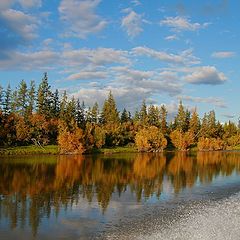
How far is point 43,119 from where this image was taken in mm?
108812

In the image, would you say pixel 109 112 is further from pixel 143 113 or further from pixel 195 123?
pixel 195 123

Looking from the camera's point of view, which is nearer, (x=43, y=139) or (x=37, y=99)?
(x=43, y=139)

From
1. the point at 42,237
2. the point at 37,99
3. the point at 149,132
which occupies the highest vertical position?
the point at 37,99

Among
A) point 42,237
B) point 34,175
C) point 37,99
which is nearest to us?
point 42,237

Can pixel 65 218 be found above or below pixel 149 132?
below

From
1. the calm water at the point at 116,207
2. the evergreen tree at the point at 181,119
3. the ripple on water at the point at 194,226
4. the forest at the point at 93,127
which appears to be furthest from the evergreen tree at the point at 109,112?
the ripple on water at the point at 194,226

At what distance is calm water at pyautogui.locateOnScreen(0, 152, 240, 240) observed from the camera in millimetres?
23969

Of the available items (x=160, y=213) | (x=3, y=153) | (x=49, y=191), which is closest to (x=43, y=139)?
(x=3, y=153)

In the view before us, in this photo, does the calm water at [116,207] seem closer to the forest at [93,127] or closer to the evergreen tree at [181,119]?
the forest at [93,127]

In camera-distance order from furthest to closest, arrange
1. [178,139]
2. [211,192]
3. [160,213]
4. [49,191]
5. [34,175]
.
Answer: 1. [178,139]
2. [34,175]
3. [211,192]
4. [49,191]
5. [160,213]

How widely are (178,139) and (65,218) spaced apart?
119357 mm

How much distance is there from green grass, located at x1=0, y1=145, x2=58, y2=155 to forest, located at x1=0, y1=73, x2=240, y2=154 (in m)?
2.15

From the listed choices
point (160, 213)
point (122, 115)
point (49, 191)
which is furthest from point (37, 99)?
point (160, 213)

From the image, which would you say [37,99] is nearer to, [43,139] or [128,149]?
[43,139]
